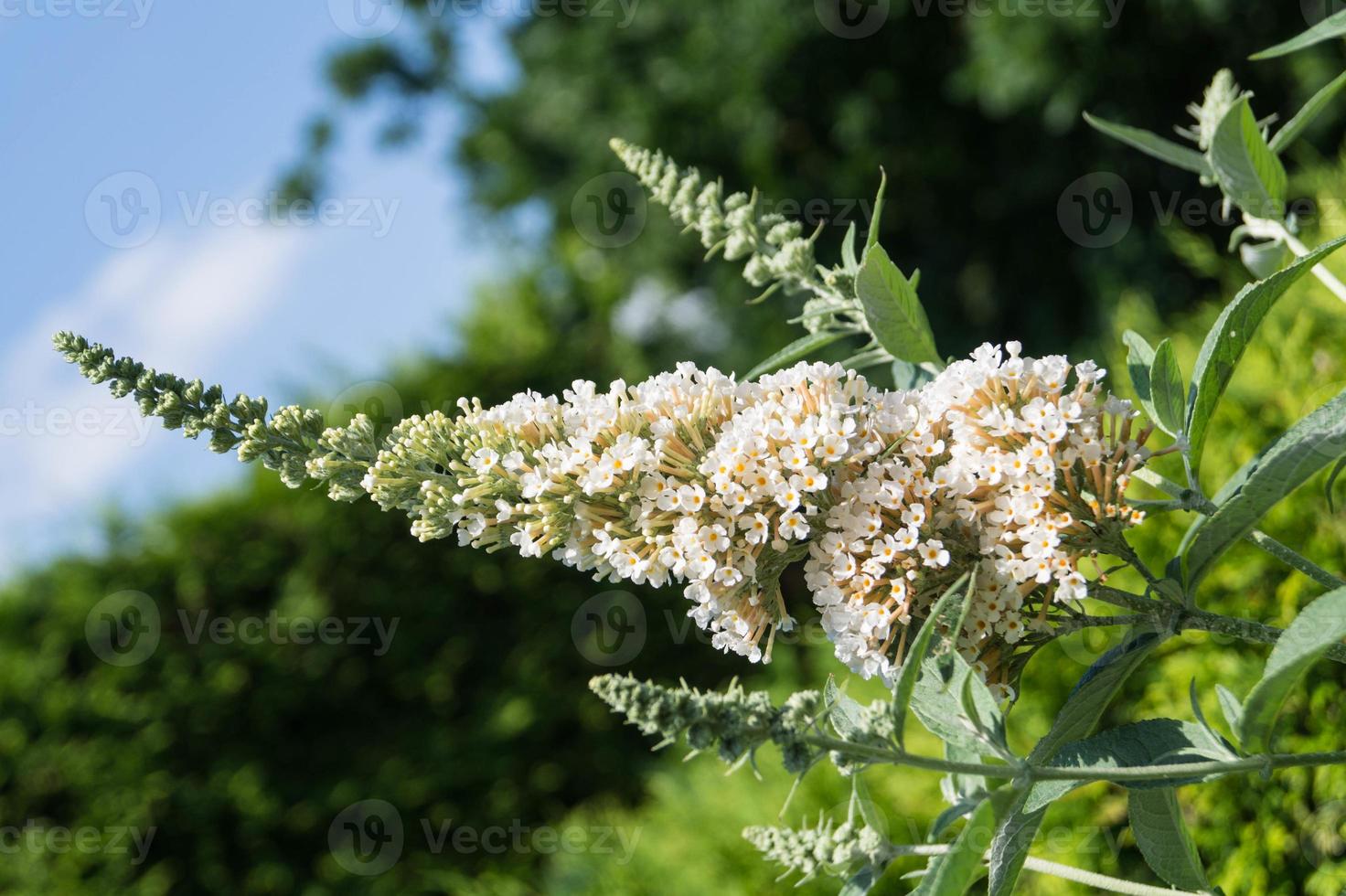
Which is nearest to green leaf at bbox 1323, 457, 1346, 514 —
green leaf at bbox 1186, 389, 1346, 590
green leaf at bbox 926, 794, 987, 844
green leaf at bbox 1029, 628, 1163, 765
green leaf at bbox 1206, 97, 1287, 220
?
green leaf at bbox 1186, 389, 1346, 590

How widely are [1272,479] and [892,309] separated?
46cm

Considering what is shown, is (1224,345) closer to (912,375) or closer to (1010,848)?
(912,375)

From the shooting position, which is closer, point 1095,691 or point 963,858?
point 963,858

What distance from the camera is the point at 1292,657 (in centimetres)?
99

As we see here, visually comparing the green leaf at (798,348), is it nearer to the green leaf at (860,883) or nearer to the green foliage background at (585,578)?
the green leaf at (860,883)

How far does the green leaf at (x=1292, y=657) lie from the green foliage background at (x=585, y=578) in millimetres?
1460

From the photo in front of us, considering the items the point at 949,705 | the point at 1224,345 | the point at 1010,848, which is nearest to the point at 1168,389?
the point at 1224,345

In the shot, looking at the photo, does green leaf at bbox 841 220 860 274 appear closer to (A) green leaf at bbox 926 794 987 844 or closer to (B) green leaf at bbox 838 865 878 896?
(A) green leaf at bbox 926 794 987 844

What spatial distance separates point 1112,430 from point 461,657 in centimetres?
486

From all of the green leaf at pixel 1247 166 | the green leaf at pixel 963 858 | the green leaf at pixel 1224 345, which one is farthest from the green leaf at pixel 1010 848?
the green leaf at pixel 1247 166

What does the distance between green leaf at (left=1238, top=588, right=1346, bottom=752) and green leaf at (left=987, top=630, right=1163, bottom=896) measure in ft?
0.43

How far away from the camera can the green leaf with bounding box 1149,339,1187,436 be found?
1227 millimetres

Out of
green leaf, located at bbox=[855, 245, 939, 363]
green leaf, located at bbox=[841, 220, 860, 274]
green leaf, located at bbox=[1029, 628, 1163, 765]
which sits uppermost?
green leaf, located at bbox=[841, 220, 860, 274]

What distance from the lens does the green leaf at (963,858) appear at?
1.04 metres
